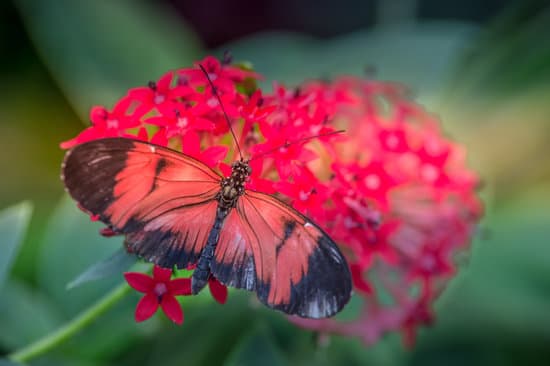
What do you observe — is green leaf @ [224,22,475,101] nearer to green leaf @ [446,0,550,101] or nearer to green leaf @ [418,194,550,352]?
green leaf @ [446,0,550,101]

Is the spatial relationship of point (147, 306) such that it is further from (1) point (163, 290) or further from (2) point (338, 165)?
(2) point (338, 165)

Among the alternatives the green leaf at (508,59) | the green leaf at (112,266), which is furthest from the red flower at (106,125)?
the green leaf at (508,59)

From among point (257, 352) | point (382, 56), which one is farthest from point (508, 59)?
point (257, 352)

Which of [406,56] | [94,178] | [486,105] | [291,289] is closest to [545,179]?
[486,105]

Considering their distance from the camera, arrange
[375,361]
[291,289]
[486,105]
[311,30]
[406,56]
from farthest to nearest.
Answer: [311,30] → [406,56] → [486,105] → [375,361] → [291,289]

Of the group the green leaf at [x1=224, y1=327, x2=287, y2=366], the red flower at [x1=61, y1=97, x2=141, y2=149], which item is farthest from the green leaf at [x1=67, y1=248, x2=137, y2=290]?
the green leaf at [x1=224, y1=327, x2=287, y2=366]

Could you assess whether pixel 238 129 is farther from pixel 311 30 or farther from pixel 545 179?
pixel 311 30

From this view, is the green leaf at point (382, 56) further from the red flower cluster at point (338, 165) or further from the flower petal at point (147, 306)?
the flower petal at point (147, 306)
